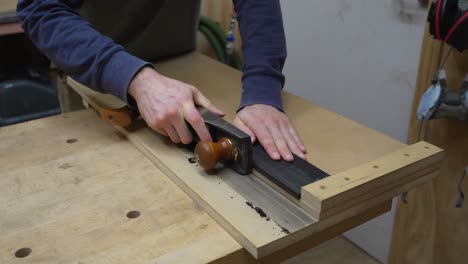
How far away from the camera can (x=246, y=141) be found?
2.51 ft

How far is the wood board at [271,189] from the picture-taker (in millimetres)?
658

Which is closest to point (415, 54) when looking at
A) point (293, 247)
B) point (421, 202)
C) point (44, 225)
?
point (421, 202)

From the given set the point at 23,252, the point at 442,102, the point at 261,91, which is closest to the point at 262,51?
the point at 261,91

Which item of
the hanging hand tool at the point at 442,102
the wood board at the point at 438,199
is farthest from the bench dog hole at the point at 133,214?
the wood board at the point at 438,199

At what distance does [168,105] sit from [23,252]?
0.32m

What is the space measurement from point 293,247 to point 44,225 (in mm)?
347

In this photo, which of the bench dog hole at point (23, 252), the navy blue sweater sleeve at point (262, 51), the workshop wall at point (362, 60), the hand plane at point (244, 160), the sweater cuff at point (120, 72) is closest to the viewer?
the bench dog hole at point (23, 252)

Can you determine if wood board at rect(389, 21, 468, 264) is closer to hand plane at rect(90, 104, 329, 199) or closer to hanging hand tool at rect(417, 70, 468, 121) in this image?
hanging hand tool at rect(417, 70, 468, 121)

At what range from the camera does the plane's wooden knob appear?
2.49ft

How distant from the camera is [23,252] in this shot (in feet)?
2.07

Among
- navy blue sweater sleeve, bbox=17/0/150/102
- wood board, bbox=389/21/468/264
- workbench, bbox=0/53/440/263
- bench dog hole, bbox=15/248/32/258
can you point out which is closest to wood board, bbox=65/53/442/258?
workbench, bbox=0/53/440/263

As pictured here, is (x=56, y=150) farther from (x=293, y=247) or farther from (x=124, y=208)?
(x=293, y=247)

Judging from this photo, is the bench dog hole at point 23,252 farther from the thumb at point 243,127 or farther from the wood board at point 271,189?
the thumb at point 243,127

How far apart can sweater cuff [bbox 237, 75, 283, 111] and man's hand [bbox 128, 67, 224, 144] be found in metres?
0.11
